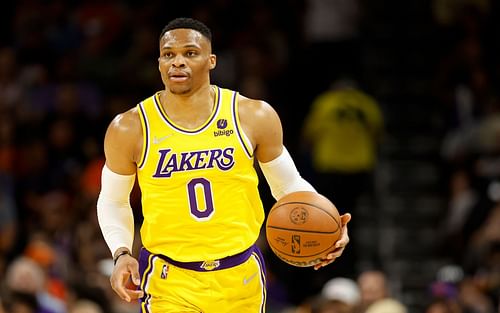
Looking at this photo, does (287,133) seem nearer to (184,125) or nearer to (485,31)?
(485,31)

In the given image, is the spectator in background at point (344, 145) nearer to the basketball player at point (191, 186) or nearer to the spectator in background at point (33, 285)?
the spectator in background at point (33, 285)

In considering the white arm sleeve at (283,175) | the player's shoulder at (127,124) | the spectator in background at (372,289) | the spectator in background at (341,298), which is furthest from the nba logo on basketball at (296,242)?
the spectator in background at (372,289)

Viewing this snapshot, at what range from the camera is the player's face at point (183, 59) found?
7.37m

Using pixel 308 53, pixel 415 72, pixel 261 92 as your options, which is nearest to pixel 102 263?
pixel 261 92

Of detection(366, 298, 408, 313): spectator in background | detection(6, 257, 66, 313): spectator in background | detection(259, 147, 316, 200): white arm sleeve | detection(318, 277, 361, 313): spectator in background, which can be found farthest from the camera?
detection(6, 257, 66, 313): spectator in background

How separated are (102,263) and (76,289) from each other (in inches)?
38.2

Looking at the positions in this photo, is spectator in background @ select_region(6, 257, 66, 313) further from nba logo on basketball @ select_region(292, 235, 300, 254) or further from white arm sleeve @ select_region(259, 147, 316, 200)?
nba logo on basketball @ select_region(292, 235, 300, 254)

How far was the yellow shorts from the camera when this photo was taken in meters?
7.25

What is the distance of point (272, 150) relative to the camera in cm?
759

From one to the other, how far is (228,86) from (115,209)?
8.64 metres

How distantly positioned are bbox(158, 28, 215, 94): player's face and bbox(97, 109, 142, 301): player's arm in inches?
14.1

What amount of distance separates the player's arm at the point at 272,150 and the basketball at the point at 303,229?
9cm

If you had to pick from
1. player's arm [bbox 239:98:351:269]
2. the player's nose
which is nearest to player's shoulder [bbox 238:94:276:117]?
player's arm [bbox 239:98:351:269]

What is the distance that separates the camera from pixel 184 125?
292 inches
